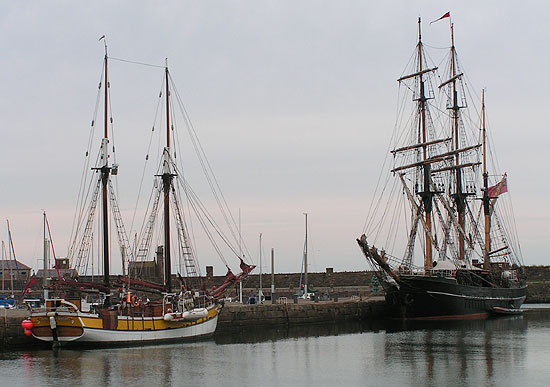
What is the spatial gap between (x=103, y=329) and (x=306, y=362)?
12.1 meters

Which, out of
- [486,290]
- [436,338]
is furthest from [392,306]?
[436,338]

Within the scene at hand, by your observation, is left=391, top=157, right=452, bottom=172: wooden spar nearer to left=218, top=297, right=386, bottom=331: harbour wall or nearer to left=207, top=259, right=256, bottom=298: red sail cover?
left=218, top=297, right=386, bottom=331: harbour wall

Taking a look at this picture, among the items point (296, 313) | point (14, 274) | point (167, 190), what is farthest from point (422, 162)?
point (14, 274)

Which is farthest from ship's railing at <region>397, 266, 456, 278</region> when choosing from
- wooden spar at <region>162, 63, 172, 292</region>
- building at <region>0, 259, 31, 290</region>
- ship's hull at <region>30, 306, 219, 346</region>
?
building at <region>0, 259, 31, 290</region>

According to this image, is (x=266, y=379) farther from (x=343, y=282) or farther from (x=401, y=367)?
(x=343, y=282)

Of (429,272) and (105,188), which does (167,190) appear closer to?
(105,188)

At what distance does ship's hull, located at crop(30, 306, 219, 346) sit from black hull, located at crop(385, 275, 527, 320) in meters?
23.4

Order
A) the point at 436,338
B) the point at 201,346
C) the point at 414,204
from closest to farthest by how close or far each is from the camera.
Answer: the point at 201,346 → the point at 436,338 → the point at 414,204

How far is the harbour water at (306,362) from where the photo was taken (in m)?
31.5

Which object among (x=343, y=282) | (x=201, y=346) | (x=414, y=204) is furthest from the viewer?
(x=343, y=282)

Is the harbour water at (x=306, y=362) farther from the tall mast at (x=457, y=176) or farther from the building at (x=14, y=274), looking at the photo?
the building at (x=14, y=274)

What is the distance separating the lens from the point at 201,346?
43.6m

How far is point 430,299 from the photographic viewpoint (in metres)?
61.9

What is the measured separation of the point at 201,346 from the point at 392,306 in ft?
82.4
